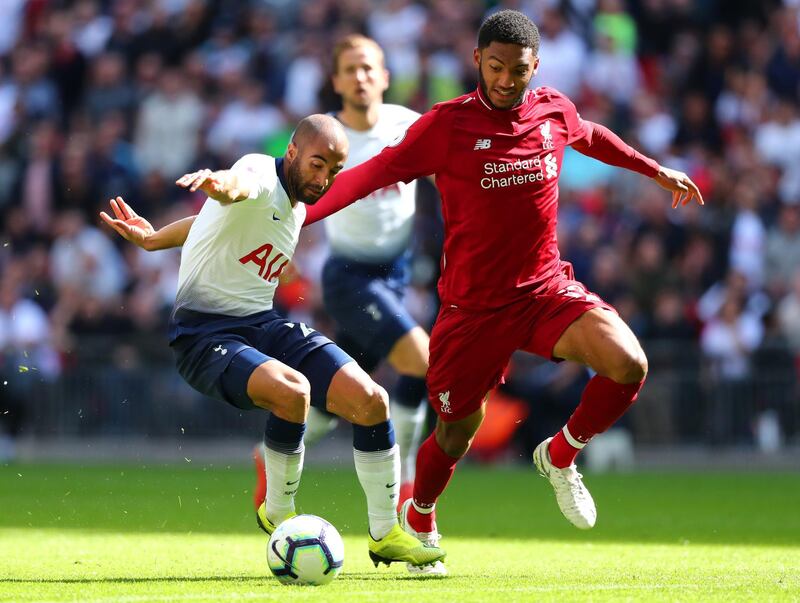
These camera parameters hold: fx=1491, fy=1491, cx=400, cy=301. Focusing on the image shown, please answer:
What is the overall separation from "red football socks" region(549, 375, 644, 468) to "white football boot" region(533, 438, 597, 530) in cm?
5

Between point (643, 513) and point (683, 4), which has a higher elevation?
point (683, 4)

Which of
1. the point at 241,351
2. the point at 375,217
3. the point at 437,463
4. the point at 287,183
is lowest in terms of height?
the point at 437,463

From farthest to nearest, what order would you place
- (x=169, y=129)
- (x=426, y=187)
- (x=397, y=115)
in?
(x=169, y=129), (x=426, y=187), (x=397, y=115)

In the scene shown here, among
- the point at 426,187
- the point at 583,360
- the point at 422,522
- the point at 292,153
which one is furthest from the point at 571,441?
the point at 426,187

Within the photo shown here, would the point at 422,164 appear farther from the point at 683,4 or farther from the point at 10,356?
the point at 683,4

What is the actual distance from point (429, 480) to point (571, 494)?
2.61 ft

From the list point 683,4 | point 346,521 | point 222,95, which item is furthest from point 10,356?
point 683,4

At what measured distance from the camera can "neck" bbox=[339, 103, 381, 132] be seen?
1024 cm

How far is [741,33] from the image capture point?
18.9 meters

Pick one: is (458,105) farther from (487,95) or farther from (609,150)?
Result: (609,150)

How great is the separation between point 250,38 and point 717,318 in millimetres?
8159

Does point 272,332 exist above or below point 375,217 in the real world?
below

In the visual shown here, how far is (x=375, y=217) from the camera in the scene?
10250 mm

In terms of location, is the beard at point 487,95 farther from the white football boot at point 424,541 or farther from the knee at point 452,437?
the white football boot at point 424,541
